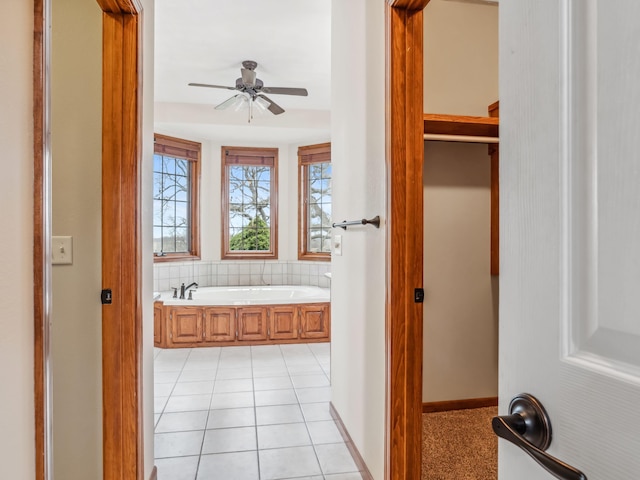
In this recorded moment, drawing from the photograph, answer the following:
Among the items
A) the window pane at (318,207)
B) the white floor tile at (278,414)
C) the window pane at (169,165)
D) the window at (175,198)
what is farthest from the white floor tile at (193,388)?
the window pane at (169,165)

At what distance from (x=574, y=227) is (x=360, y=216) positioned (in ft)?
5.20

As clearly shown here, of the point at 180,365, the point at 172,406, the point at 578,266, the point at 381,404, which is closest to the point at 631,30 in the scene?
the point at 578,266

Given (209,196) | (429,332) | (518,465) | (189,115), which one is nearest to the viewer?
(518,465)

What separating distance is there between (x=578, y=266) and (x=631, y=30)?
0.86ft

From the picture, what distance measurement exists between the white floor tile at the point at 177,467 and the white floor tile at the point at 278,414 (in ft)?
1.75

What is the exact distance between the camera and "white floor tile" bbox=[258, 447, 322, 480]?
200cm

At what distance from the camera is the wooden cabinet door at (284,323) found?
4.46 meters

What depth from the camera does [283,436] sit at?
2.37 meters

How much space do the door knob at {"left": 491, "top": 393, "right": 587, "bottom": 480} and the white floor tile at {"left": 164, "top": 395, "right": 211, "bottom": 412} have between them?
2648mm

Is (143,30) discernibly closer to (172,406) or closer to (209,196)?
(172,406)

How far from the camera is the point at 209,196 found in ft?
18.7

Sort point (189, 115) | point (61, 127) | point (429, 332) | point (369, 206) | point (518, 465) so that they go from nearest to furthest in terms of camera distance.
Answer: point (518, 465)
point (61, 127)
point (369, 206)
point (429, 332)
point (189, 115)

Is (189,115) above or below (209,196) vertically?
above

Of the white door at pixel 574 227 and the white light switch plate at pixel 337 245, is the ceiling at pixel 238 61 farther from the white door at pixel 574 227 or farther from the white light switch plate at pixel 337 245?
the white door at pixel 574 227
